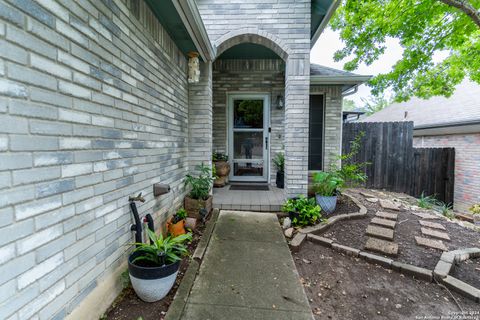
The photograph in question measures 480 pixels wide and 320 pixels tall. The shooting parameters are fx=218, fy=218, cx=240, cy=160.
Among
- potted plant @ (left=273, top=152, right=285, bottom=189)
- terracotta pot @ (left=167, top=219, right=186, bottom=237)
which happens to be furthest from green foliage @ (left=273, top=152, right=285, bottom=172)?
terracotta pot @ (left=167, top=219, right=186, bottom=237)

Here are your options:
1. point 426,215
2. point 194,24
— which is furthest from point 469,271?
→ point 194,24

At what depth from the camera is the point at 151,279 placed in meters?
1.57

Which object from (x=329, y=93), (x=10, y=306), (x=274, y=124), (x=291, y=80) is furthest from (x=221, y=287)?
(x=329, y=93)

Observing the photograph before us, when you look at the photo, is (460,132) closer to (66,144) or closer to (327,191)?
(327,191)

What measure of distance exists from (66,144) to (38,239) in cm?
50

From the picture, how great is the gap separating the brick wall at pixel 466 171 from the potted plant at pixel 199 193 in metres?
7.49

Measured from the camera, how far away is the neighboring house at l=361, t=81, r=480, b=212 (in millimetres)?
6156

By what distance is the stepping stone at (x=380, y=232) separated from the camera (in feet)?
8.99

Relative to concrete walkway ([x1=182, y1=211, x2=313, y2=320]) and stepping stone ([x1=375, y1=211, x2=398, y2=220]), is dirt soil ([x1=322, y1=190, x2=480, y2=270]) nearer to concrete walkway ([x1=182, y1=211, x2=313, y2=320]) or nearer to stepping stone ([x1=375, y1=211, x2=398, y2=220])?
stepping stone ([x1=375, y1=211, x2=398, y2=220])

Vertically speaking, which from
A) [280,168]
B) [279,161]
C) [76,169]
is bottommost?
[280,168]

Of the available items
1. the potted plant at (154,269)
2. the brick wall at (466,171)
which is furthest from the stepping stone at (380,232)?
the brick wall at (466,171)

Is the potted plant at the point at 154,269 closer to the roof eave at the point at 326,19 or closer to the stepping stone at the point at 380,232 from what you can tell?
the stepping stone at the point at 380,232

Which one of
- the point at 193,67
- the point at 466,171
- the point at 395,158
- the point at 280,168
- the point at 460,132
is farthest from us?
the point at 460,132

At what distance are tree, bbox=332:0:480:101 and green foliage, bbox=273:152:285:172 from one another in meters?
3.07
